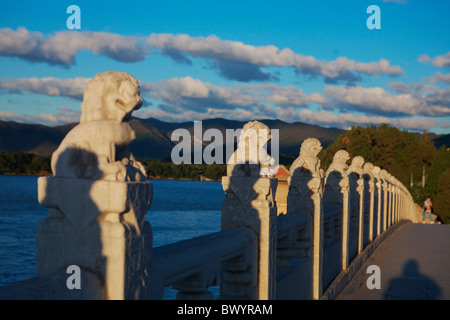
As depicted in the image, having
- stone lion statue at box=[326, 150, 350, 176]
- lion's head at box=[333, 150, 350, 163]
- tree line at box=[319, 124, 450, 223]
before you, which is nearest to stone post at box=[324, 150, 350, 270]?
stone lion statue at box=[326, 150, 350, 176]

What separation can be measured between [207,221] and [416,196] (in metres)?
27.7

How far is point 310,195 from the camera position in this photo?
7.93 meters

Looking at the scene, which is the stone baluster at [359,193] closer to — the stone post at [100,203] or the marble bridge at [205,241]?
the marble bridge at [205,241]

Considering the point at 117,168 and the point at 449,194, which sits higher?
the point at 117,168

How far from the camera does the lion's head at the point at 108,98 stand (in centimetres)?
317

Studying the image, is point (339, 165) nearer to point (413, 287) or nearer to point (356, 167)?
point (413, 287)

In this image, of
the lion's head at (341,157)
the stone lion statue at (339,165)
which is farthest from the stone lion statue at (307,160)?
the lion's head at (341,157)

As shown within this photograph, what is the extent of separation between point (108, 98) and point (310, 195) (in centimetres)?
533

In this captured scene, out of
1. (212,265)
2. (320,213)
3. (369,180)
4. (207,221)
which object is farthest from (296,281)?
(207,221)

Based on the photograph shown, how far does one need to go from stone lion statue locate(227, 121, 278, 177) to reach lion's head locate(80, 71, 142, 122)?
241cm

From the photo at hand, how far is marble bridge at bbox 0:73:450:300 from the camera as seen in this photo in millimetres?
2871

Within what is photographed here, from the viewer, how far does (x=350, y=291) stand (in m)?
9.10

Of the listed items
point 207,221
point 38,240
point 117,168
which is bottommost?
point 207,221
